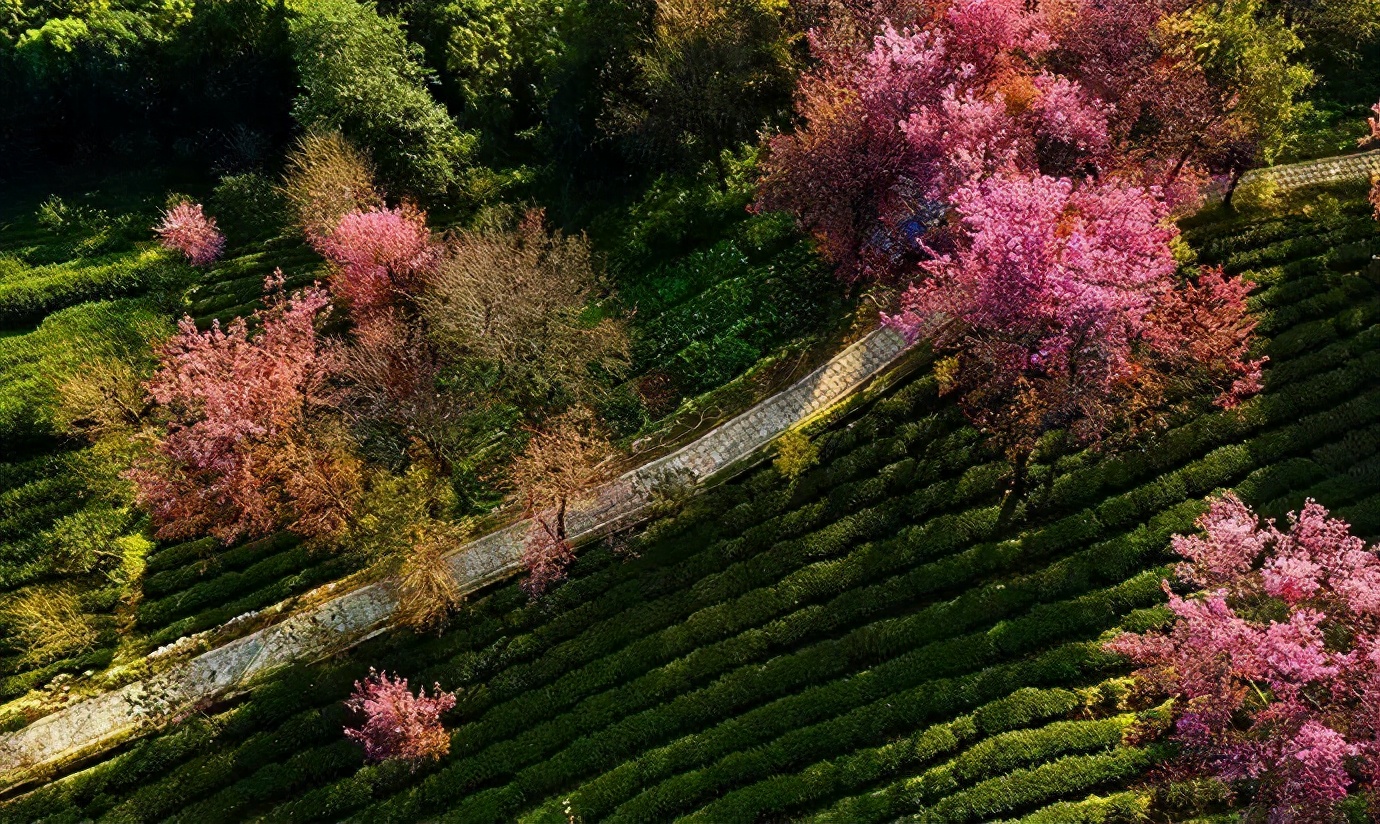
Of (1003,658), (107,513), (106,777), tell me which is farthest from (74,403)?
(1003,658)

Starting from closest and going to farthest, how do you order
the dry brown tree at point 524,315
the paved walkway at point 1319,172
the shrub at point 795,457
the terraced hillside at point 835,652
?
the terraced hillside at point 835,652
the shrub at point 795,457
the dry brown tree at point 524,315
the paved walkway at point 1319,172

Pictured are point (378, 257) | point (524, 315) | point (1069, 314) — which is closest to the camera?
point (1069, 314)

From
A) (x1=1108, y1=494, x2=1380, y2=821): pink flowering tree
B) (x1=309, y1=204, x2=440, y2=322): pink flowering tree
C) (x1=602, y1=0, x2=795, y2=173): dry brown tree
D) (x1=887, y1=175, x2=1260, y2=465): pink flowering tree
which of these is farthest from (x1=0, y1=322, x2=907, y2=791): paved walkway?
(x1=1108, y1=494, x2=1380, y2=821): pink flowering tree

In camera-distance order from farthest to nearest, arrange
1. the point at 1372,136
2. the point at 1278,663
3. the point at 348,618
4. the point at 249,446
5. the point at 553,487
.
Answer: the point at 1372,136
the point at 348,618
the point at 249,446
the point at 553,487
the point at 1278,663

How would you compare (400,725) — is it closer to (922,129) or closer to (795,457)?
(795,457)

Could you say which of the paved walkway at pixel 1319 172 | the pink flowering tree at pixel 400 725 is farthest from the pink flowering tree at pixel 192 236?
the paved walkway at pixel 1319 172

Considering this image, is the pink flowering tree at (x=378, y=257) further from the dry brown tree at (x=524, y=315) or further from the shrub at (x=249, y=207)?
the shrub at (x=249, y=207)

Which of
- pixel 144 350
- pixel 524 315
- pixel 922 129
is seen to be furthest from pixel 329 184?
pixel 922 129
